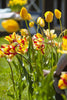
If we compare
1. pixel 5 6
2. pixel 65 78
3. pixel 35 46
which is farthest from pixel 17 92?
pixel 5 6

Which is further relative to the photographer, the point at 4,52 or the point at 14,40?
the point at 14,40

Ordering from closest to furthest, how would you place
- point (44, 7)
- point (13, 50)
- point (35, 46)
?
point (13, 50)
point (35, 46)
point (44, 7)

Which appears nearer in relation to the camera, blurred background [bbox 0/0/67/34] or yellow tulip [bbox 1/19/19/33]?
yellow tulip [bbox 1/19/19/33]

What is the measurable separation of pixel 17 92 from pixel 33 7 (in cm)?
632

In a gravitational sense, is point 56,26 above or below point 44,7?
below

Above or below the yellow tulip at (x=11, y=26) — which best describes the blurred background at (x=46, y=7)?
below

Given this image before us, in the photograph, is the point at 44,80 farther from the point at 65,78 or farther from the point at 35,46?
the point at 35,46

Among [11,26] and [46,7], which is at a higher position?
[11,26]

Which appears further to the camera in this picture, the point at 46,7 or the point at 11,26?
the point at 46,7

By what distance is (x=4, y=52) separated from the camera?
1.32 meters

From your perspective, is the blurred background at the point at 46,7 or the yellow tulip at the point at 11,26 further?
the blurred background at the point at 46,7

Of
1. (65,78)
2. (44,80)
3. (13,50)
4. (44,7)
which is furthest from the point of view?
(44,7)

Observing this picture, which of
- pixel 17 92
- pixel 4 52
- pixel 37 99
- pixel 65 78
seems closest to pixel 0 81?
pixel 17 92

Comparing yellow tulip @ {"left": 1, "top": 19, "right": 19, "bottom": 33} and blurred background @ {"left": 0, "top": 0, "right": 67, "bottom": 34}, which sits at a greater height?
yellow tulip @ {"left": 1, "top": 19, "right": 19, "bottom": 33}
